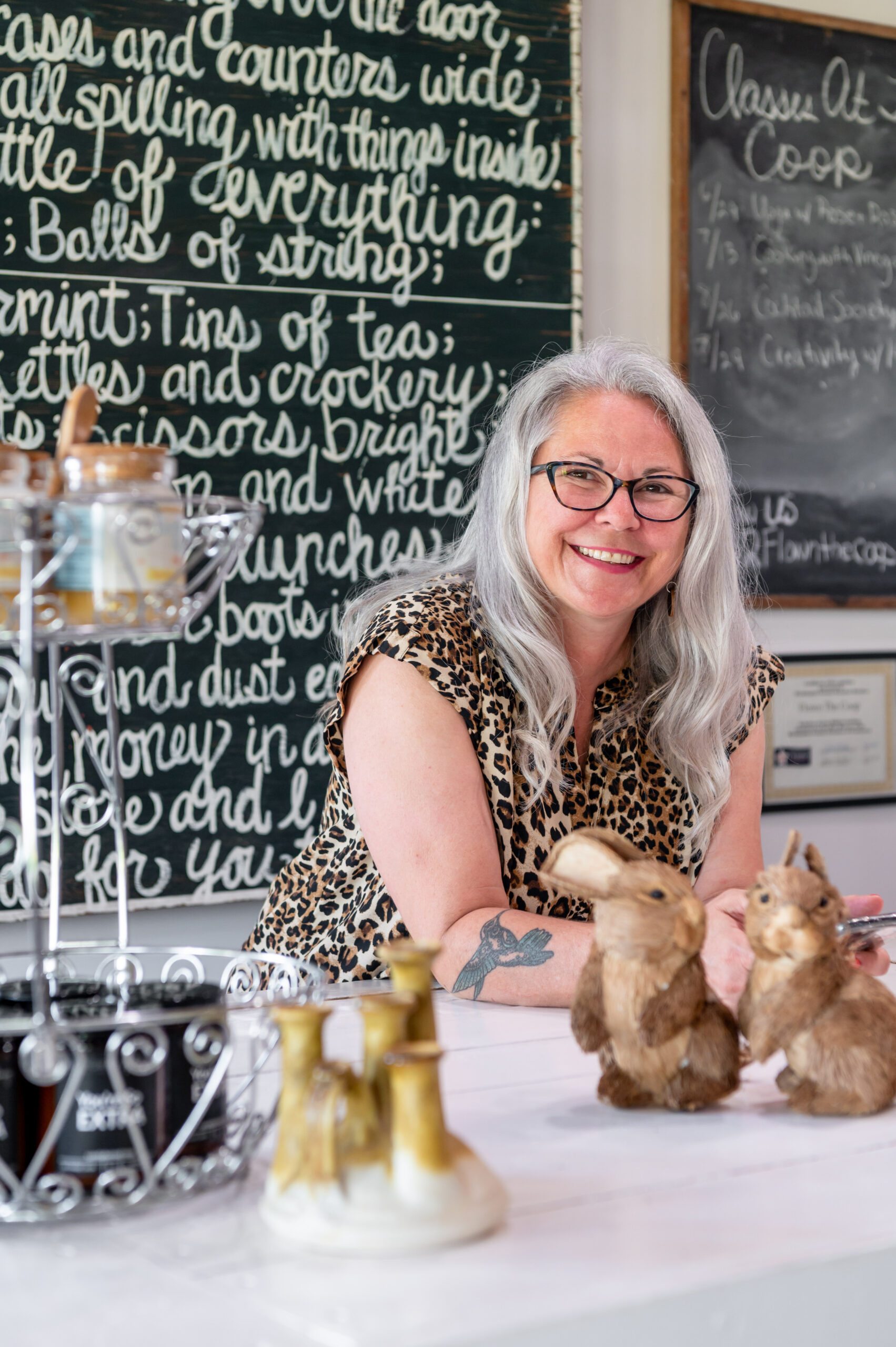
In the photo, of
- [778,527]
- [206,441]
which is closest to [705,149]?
[778,527]

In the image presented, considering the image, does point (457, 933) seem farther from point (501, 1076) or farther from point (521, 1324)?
point (521, 1324)

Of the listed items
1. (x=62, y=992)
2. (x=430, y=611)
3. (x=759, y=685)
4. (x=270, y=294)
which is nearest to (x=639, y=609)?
(x=759, y=685)

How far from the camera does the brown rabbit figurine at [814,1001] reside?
83cm

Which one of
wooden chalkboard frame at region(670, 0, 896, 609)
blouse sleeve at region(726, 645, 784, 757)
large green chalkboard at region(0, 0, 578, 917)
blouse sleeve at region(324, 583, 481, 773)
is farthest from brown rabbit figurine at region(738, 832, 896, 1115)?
wooden chalkboard frame at region(670, 0, 896, 609)

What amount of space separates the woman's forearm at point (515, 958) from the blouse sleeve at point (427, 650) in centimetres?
25

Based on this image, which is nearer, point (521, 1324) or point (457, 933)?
point (521, 1324)

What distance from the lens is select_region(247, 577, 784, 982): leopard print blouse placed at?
1516 millimetres

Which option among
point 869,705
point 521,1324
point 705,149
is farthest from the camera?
point 869,705

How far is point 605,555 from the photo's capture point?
5.23 feet

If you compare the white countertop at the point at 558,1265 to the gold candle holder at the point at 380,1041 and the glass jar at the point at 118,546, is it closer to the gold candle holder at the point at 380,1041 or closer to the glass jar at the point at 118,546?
the gold candle holder at the point at 380,1041

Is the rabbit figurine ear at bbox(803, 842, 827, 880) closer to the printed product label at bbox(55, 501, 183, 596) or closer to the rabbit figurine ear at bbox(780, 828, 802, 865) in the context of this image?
the rabbit figurine ear at bbox(780, 828, 802, 865)

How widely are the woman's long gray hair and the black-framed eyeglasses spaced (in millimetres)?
48

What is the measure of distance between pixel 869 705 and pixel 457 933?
1647 millimetres

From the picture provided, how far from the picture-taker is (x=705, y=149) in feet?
8.46
